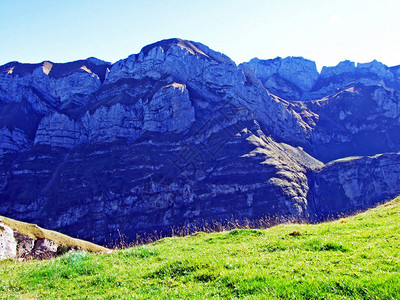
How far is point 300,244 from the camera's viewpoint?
14859 mm

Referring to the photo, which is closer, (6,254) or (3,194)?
(6,254)

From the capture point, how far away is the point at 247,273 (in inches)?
427

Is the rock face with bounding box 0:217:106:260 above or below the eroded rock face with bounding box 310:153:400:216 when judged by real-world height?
above

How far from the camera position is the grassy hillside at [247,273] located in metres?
8.97

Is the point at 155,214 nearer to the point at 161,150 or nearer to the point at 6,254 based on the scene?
the point at 161,150

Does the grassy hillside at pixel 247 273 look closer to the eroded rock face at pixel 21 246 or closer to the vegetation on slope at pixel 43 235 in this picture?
the eroded rock face at pixel 21 246

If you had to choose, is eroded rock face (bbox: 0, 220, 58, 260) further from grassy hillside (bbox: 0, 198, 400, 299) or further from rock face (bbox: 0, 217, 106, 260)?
grassy hillside (bbox: 0, 198, 400, 299)

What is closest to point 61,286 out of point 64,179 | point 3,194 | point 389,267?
point 389,267

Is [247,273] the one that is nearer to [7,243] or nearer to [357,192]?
[7,243]

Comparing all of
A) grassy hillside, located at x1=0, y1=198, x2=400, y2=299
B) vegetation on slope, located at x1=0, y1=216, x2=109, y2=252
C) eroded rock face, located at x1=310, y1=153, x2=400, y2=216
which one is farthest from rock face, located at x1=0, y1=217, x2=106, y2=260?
eroded rock face, located at x1=310, y1=153, x2=400, y2=216

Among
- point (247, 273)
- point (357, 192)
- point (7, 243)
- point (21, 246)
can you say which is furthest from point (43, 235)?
point (357, 192)

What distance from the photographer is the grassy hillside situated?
29.4 ft

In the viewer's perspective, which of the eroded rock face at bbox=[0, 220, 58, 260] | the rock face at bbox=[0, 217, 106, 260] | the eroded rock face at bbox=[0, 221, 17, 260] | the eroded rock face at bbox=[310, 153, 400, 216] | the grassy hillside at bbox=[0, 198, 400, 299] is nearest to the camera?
the grassy hillside at bbox=[0, 198, 400, 299]

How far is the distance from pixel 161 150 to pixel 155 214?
5186 cm
